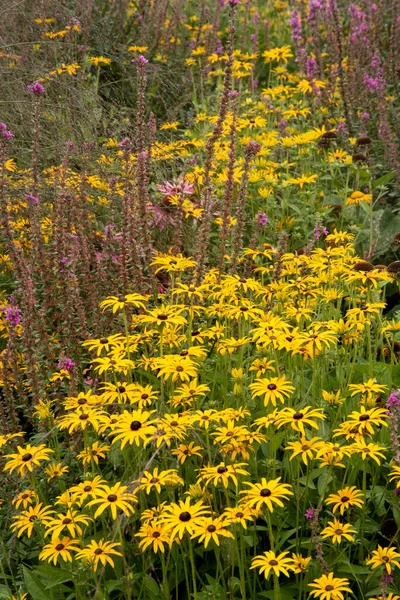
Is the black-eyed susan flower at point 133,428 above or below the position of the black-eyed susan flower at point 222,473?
above

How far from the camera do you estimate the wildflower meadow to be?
75.2 inches

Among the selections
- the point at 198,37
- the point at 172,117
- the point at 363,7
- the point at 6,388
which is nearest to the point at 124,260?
the point at 6,388

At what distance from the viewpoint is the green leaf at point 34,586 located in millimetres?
2072

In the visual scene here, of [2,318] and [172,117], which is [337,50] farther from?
[2,318]

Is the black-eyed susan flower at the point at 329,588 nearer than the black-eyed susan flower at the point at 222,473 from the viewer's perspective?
Yes

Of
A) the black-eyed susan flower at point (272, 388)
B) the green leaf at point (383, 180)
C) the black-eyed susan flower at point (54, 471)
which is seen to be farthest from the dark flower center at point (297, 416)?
the green leaf at point (383, 180)

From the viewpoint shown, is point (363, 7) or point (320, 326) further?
point (363, 7)

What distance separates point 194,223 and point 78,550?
2043 mm

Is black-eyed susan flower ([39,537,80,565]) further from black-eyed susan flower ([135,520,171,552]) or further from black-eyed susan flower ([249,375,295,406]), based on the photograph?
black-eyed susan flower ([249,375,295,406])

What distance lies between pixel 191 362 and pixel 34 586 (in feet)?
2.34

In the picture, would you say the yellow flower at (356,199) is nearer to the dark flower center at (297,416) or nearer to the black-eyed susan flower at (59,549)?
the dark flower center at (297,416)

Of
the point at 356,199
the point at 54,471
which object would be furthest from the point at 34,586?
the point at 356,199

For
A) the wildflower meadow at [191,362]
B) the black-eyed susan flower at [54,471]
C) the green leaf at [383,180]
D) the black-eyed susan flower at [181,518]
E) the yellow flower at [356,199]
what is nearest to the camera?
the black-eyed susan flower at [181,518]

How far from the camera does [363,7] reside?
6801mm
